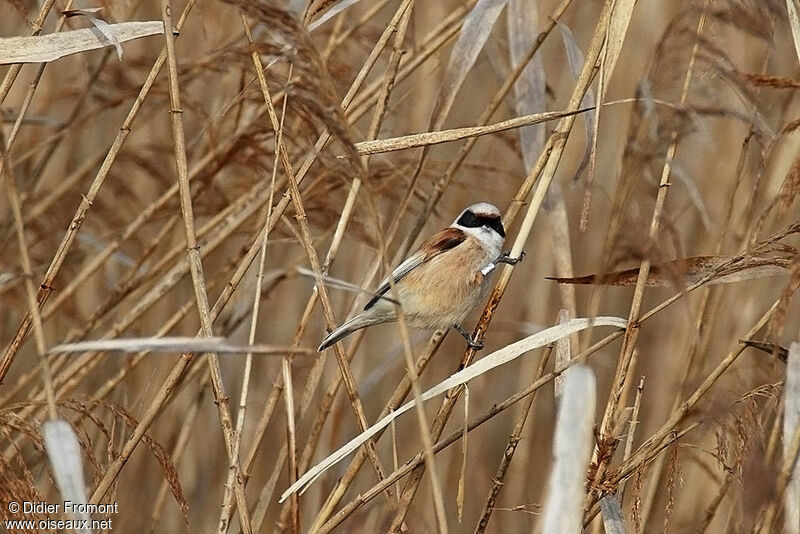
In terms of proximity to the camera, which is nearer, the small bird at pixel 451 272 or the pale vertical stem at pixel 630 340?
the pale vertical stem at pixel 630 340

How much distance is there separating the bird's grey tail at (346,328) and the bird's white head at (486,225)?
1.34 ft

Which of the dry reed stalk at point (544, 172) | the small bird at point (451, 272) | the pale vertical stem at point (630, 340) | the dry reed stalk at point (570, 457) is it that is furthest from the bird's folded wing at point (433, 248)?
the dry reed stalk at point (570, 457)

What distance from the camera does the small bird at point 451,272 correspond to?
2438mm

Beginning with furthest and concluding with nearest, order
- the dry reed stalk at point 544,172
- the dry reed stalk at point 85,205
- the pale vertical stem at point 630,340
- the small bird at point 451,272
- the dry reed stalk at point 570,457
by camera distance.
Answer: the small bird at point 451,272 → the dry reed stalk at point 85,205 → the dry reed stalk at point 544,172 → the pale vertical stem at point 630,340 → the dry reed stalk at point 570,457

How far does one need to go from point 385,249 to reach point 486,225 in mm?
1123

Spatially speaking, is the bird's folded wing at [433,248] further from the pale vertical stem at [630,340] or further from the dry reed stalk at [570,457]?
the dry reed stalk at [570,457]

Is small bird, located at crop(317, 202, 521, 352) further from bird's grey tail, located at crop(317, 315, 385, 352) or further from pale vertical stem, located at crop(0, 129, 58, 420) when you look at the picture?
pale vertical stem, located at crop(0, 129, 58, 420)

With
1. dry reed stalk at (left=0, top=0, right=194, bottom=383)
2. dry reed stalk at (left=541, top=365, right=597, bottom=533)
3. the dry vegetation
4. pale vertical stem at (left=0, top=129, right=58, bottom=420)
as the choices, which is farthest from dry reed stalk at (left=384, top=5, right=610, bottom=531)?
dry reed stalk at (left=0, top=0, right=194, bottom=383)

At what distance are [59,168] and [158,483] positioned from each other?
4.05ft

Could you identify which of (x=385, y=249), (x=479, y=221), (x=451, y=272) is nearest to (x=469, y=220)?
(x=479, y=221)

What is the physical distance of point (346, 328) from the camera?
2115mm

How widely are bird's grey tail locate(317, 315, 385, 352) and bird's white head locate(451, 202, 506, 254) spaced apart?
408 millimetres

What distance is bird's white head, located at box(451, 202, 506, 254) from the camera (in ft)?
8.09

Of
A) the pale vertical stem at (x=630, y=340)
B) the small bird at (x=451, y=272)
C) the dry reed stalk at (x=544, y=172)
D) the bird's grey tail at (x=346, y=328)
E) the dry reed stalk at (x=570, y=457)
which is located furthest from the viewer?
the small bird at (x=451, y=272)
